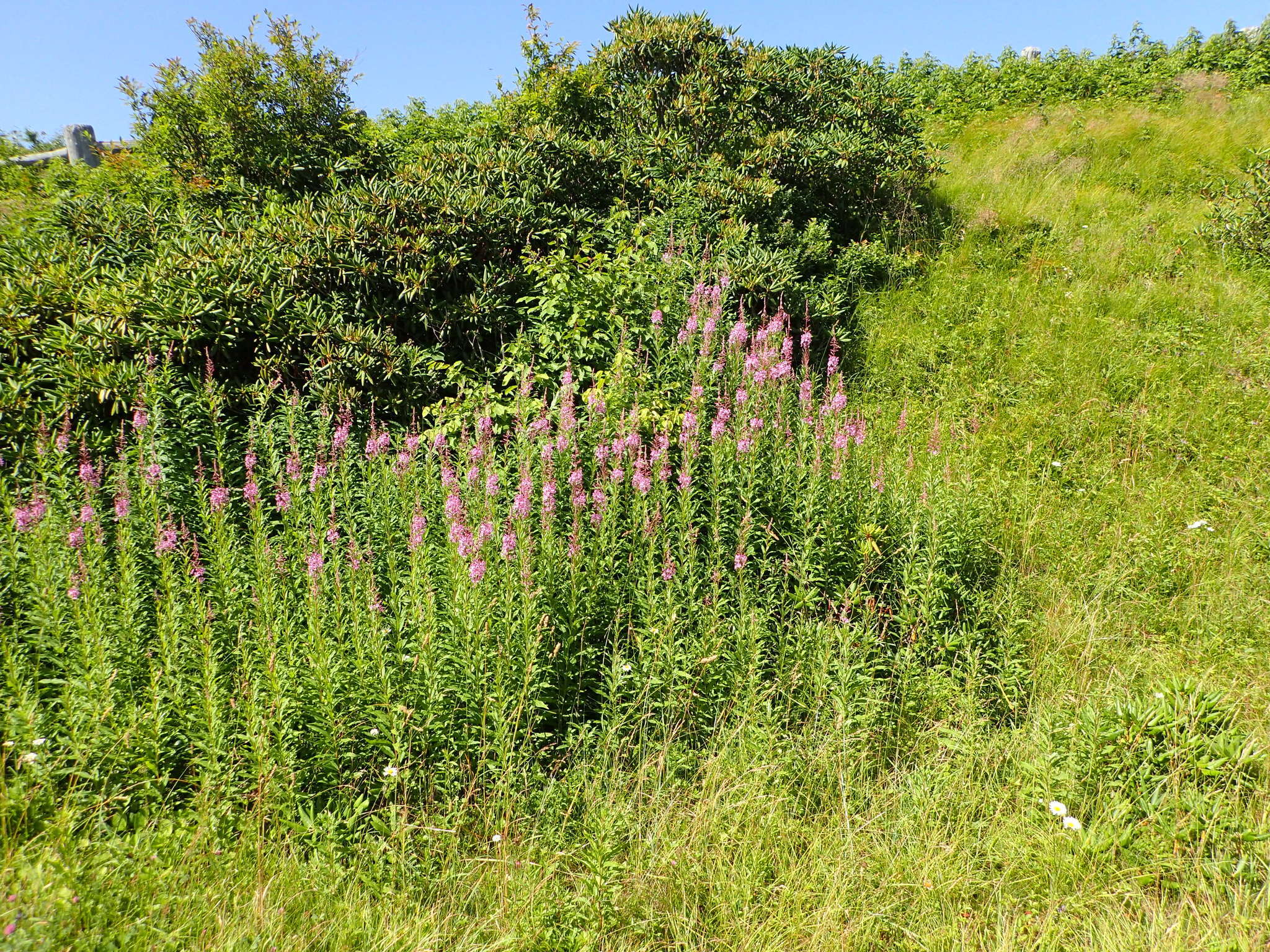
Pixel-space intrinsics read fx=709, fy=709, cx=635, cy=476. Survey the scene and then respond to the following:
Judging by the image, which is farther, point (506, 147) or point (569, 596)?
point (506, 147)

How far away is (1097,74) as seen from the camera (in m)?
13.7

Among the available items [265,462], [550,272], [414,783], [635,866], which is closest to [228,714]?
[414,783]

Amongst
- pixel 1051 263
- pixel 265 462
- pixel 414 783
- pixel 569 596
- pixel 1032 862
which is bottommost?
pixel 1032 862

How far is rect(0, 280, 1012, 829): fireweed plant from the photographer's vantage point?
9.26 ft

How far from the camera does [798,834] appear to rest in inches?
110

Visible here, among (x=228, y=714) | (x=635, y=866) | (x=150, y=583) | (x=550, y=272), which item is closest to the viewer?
(x=635, y=866)

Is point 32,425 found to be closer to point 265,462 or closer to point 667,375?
point 265,462

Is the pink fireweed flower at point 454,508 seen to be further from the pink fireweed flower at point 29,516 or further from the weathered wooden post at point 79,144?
the weathered wooden post at point 79,144

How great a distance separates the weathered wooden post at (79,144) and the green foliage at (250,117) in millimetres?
3615

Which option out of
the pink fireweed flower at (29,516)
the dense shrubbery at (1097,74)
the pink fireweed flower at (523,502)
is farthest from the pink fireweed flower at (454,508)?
the dense shrubbery at (1097,74)

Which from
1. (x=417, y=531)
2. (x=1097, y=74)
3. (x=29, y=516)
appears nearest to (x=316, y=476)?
(x=417, y=531)

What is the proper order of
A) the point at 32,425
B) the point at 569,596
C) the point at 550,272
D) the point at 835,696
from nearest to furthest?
the point at 835,696, the point at 569,596, the point at 32,425, the point at 550,272

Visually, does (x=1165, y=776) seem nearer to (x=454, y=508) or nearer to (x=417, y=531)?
(x=454, y=508)

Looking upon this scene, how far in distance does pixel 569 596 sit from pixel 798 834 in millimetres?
1413
